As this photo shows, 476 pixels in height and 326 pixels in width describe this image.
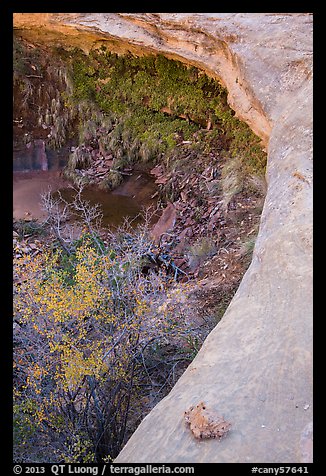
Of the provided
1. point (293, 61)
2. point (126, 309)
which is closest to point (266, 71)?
point (293, 61)

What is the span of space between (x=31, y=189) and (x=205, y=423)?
1103cm

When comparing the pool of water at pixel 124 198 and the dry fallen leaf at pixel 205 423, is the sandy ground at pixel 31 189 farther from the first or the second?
the dry fallen leaf at pixel 205 423

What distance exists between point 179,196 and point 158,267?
283 cm

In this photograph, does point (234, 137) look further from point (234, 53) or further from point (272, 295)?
point (272, 295)

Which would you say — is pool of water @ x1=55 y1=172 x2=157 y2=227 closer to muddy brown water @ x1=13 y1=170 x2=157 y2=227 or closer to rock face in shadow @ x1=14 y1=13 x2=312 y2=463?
muddy brown water @ x1=13 y1=170 x2=157 y2=227

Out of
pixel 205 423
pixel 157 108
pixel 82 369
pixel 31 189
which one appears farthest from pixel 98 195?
pixel 205 423

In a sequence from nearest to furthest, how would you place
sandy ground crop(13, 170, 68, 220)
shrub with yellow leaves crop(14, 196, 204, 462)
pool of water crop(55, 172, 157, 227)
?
shrub with yellow leaves crop(14, 196, 204, 462) < pool of water crop(55, 172, 157, 227) < sandy ground crop(13, 170, 68, 220)

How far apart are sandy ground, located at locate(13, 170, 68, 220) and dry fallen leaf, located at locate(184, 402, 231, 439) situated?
9395 millimetres

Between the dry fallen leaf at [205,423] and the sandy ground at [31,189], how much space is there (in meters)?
9.40

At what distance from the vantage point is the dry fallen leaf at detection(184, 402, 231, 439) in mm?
3287

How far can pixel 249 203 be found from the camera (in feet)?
32.2

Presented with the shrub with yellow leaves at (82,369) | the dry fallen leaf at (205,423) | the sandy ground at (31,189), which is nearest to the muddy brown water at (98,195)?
the sandy ground at (31,189)

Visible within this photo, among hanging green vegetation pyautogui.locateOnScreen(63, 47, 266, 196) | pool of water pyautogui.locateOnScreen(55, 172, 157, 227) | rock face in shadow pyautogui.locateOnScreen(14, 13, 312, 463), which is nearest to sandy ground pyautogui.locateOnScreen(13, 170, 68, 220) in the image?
pool of water pyautogui.locateOnScreen(55, 172, 157, 227)

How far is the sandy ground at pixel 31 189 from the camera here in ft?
40.5
